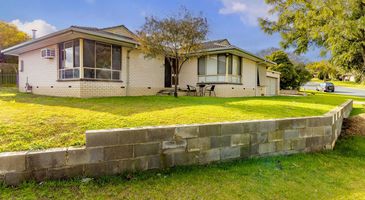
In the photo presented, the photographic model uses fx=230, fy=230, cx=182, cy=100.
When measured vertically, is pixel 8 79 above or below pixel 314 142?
above

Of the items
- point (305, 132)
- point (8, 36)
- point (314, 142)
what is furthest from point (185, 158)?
point (8, 36)

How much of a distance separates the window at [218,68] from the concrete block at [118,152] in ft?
40.7

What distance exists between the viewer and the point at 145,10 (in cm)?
1220

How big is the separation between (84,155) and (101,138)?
13.3 inches

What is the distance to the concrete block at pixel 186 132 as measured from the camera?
412 cm

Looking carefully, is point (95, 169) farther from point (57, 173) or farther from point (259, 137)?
point (259, 137)

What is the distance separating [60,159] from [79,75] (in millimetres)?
8854

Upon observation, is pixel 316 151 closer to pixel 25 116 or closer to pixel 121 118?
pixel 121 118

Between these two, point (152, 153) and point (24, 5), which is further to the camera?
point (24, 5)

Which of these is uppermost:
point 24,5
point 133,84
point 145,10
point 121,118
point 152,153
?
point 24,5

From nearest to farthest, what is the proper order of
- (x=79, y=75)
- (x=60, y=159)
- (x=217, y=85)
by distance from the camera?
1. (x=60, y=159)
2. (x=79, y=75)
3. (x=217, y=85)

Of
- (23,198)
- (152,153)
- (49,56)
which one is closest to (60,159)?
(23,198)

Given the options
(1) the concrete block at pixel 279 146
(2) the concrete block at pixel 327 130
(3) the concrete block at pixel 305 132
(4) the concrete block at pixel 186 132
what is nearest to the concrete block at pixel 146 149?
(4) the concrete block at pixel 186 132

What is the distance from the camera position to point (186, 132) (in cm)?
419
